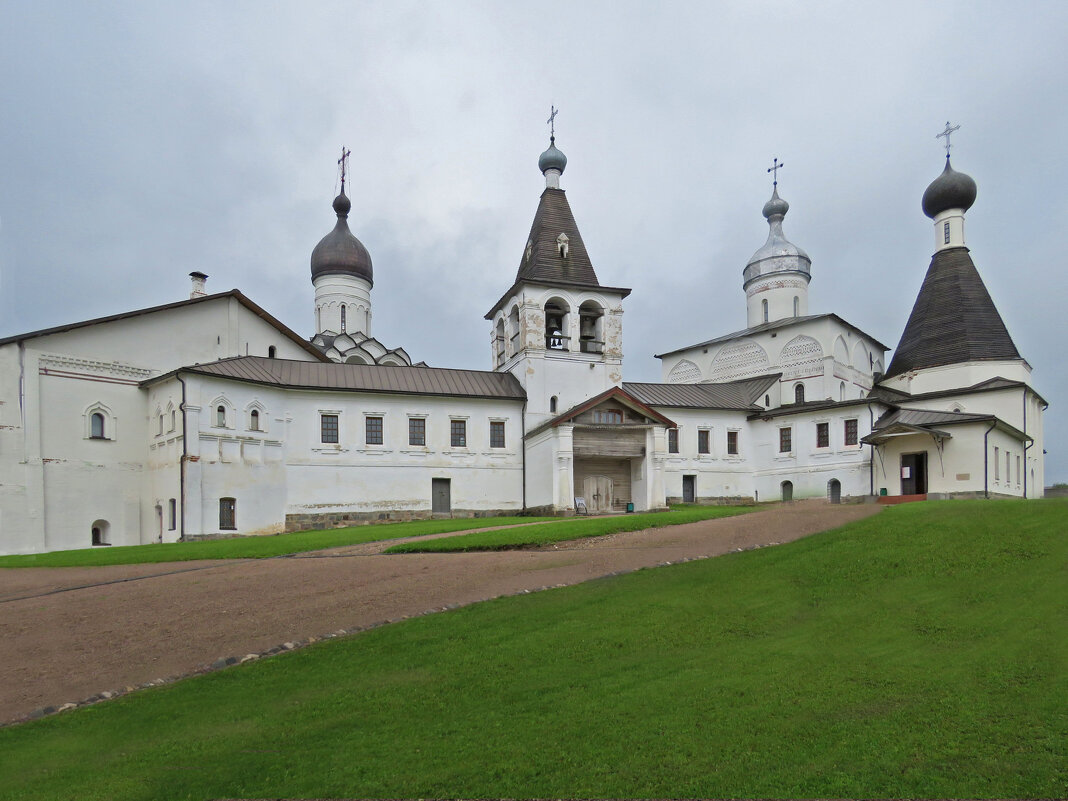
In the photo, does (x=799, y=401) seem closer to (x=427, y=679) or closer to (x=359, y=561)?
(x=359, y=561)

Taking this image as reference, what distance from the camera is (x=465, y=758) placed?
618cm

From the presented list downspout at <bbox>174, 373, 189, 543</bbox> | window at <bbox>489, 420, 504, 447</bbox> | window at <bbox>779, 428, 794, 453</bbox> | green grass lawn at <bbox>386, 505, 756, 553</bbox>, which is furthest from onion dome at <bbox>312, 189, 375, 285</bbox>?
green grass lawn at <bbox>386, 505, 756, 553</bbox>

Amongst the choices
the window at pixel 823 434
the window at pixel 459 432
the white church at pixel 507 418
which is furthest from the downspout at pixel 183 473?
the window at pixel 823 434

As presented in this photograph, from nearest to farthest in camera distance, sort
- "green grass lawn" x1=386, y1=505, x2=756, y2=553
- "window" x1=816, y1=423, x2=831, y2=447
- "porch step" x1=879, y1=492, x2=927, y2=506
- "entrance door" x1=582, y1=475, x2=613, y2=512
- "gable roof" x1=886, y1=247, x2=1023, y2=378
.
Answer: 1. "green grass lawn" x1=386, y1=505, x2=756, y2=553
2. "porch step" x1=879, y1=492, x2=927, y2=506
3. "entrance door" x1=582, y1=475, x2=613, y2=512
4. "window" x1=816, y1=423, x2=831, y2=447
5. "gable roof" x1=886, y1=247, x2=1023, y2=378

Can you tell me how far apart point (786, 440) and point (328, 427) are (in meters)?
20.4

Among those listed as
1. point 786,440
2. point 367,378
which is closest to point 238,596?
point 367,378

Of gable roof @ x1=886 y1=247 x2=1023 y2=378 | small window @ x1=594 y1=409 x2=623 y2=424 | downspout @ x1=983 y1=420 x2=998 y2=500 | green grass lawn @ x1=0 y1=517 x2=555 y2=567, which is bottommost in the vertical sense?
green grass lawn @ x1=0 y1=517 x2=555 y2=567

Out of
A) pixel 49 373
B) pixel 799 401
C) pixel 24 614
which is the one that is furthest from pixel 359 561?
pixel 799 401

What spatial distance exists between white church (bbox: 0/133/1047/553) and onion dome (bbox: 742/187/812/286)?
6.69 metres

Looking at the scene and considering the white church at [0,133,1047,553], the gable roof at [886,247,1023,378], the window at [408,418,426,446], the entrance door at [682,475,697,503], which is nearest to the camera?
the white church at [0,133,1047,553]

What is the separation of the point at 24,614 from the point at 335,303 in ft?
111

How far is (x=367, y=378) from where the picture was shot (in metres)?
32.5

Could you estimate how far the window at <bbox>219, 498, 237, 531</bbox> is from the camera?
1077 inches

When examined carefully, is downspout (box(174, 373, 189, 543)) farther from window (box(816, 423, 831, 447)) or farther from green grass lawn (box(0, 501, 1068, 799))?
window (box(816, 423, 831, 447))
